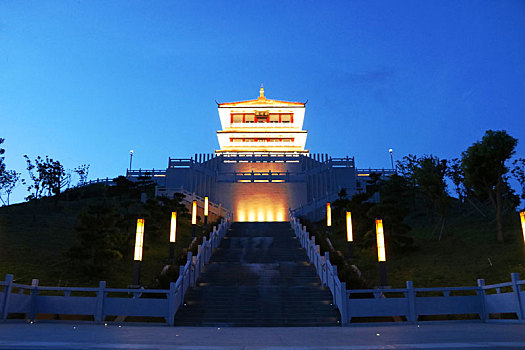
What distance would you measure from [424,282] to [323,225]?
10879 mm

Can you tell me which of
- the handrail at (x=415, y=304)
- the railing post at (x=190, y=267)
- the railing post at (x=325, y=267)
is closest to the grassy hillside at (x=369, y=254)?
the railing post at (x=190, y=267)

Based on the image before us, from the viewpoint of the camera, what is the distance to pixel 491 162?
1659 centimetres

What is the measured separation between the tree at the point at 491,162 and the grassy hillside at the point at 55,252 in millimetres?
12356

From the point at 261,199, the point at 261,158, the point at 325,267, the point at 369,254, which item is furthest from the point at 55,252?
the point at 261,158

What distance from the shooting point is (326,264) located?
12.6 m

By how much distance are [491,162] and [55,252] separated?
61.0ft

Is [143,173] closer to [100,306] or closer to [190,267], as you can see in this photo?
[190,267]

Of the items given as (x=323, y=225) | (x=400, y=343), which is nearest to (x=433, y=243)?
(x=323, y=225)

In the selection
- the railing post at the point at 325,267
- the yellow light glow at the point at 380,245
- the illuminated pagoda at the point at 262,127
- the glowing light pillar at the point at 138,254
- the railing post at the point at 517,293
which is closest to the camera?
the railing post at the point at 517,293

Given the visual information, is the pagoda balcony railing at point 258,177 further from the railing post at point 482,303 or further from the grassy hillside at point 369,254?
the railing post at point 482,303

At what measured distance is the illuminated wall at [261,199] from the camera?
99.5ft

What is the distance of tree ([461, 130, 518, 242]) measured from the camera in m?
16.5

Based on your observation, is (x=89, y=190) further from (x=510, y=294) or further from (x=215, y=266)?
(x=510, y=294)

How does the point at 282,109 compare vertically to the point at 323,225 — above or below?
above
